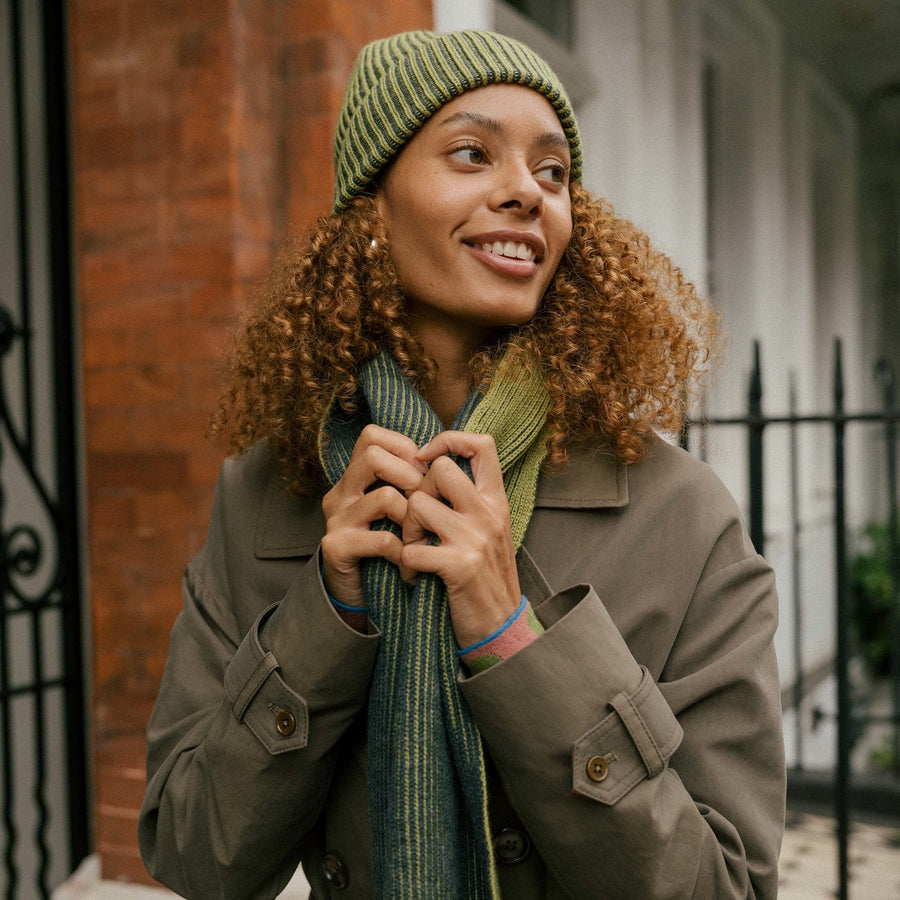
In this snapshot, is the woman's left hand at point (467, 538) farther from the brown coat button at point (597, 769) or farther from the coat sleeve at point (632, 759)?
the brown coat button at point (597, 769)

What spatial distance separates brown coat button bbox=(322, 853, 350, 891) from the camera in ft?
4.66

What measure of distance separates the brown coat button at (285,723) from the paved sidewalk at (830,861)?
3.10 metres

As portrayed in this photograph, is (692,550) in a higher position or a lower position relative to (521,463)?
lower

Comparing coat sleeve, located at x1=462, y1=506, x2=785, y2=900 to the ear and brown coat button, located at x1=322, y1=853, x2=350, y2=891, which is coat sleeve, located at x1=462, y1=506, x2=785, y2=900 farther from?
the ear

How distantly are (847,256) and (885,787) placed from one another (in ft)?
20.9

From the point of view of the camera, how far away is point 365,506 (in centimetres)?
125

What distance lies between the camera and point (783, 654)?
20.8ft

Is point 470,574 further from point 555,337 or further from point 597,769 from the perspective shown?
point 555,337

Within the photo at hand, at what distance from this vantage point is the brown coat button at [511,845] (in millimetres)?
1294

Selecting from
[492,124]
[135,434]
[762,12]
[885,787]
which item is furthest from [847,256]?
[492,124]

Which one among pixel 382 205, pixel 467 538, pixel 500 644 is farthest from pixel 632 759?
pixel 382 205

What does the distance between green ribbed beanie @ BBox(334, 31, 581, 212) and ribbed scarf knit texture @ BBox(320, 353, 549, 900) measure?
454 millimetres

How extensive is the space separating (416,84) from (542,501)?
2.21 ft

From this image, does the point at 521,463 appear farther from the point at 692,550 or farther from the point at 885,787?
the point at 885,787
